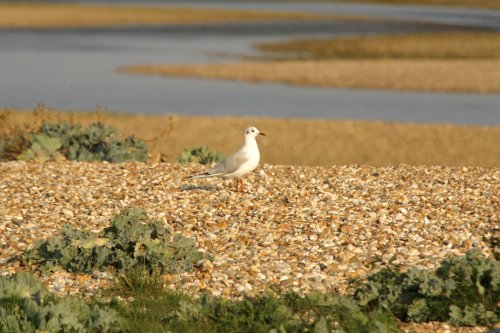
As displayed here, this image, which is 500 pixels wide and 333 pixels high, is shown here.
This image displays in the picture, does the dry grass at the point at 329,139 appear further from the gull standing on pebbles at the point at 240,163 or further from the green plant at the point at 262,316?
the green plant at the point at 262,316

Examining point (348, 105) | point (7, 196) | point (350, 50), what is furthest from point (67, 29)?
point (7, 196)

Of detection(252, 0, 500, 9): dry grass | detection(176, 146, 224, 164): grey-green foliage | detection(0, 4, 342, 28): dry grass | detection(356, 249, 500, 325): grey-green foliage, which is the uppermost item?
detection(252, 0, 500, 9): dry grass

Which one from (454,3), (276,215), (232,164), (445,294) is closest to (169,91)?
(232,164)

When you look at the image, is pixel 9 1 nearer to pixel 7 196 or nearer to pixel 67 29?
pixel 67 29

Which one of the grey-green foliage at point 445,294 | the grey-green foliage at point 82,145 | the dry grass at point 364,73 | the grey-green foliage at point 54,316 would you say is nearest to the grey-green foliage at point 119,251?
the grey-green foliage at point 54,316

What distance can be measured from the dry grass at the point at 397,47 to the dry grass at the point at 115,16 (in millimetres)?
25091

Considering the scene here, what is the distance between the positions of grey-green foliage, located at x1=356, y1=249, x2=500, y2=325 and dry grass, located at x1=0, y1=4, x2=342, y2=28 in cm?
7178

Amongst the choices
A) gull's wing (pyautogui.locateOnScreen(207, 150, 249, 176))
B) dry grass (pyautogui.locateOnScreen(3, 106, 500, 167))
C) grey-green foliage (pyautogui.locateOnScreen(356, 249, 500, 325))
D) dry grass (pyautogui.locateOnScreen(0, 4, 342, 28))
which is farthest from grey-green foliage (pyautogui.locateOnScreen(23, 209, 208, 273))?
dry grass (pyautogui.locateOnScreen(0, 4, 342, 28))

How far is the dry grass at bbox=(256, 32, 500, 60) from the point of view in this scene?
53.9 meters

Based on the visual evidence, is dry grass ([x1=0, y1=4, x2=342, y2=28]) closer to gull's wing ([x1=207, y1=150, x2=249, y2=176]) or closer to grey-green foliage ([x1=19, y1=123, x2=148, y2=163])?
grey-green foliage ([x1=19, y1=123, x2=148, y2=163])

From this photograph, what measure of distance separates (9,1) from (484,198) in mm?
113408

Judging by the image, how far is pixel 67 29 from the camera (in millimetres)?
76062

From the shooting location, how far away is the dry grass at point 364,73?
4103 cm

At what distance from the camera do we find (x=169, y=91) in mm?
40094
